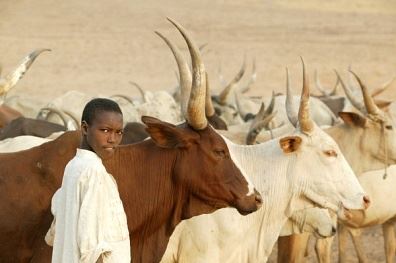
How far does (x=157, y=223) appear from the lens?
21.7 ft

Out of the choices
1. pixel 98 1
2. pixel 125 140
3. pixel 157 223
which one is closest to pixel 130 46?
pixel 98 1

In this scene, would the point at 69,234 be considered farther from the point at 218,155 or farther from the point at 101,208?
the point at 218,155

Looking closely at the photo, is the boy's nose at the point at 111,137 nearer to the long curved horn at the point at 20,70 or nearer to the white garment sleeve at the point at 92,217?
the white garment sleeve at the point at 92,217

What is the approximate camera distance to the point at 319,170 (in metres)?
7.88

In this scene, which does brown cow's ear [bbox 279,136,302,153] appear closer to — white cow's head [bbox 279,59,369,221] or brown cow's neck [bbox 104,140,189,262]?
white cow's head [bbox 279,59,369,221]

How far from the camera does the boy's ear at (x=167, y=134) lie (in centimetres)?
651

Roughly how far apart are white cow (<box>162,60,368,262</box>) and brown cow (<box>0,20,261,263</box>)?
1215 mm

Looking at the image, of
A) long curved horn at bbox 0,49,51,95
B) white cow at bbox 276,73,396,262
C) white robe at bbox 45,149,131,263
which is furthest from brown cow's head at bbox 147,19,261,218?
white cow at bbox 276,73,396,262

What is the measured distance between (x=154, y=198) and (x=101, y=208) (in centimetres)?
138

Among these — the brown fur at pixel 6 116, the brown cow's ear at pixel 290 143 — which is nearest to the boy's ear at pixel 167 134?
the brown cow's ear at pixel 290 143

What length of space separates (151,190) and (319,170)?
65.9 inches

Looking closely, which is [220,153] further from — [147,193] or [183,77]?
[183,77]

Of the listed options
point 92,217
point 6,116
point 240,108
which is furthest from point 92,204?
point 240,108

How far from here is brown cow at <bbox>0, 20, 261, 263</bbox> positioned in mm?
6512
